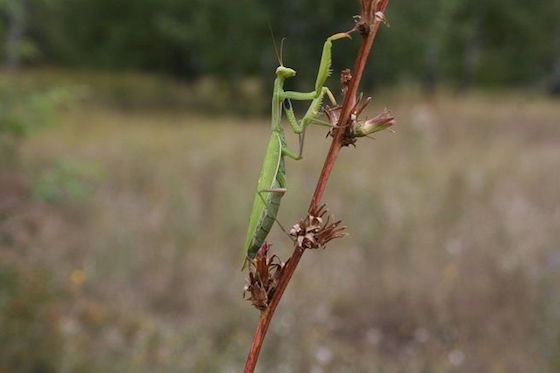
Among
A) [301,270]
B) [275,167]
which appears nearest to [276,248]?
[301,270]

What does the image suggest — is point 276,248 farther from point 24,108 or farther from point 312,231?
point 312,231

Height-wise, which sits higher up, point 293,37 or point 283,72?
point 293,37

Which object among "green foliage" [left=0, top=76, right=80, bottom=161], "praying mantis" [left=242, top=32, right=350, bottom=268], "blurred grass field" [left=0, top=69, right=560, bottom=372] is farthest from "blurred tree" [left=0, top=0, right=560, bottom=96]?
"praying mantis" [left=242, top=32, right=350, bottom=268]

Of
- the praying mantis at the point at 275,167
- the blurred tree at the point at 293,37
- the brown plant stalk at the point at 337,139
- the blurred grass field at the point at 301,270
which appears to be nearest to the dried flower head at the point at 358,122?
the brown plant stalk at the point at 337,139

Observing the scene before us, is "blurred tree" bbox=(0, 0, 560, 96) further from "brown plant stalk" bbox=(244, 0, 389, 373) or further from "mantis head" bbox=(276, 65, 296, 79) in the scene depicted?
"brown plant stalk" bbox=(244, 0, 389, 373)

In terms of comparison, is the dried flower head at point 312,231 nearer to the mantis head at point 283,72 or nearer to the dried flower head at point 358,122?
the dried flower head at point 358,122

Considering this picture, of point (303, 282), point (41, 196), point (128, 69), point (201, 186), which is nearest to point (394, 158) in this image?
point (201, 186)
